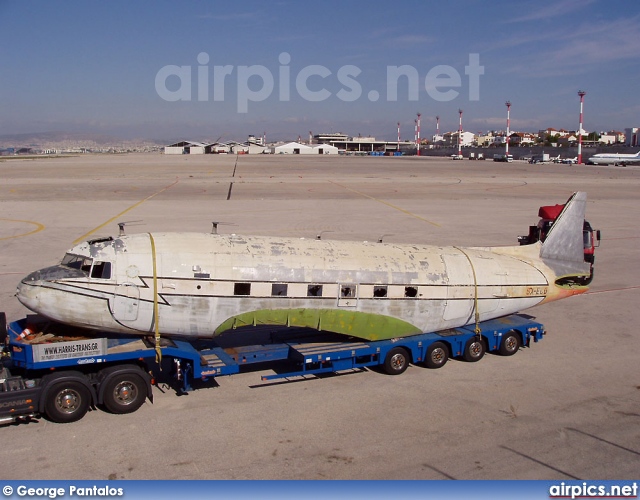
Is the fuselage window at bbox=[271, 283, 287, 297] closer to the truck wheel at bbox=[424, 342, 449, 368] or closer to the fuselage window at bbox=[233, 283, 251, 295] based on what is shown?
the fuselage window at bbox=[233, 283, 251, 295]

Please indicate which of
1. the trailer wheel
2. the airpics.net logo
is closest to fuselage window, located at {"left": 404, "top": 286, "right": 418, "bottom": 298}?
the trailer wheel

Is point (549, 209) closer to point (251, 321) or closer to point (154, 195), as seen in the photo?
point (251, 321)

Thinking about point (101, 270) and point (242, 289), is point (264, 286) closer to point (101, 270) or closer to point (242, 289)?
point (242, 289)

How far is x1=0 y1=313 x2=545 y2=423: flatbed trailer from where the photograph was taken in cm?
1343

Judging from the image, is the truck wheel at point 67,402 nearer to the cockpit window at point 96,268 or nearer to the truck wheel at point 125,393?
the truck wheel at point 125,393

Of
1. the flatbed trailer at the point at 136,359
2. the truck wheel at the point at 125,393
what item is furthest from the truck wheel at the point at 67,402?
the truck wheel at the point at 125,393

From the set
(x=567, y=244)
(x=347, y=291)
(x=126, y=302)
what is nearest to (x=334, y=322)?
(x=347, y=291)

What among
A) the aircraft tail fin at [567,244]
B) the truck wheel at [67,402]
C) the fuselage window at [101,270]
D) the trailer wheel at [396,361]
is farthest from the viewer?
the aircraft tail fin at [567,244]

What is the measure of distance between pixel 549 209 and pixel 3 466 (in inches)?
854

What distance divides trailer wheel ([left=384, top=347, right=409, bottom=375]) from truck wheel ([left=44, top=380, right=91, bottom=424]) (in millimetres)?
7787

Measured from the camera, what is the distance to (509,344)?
18688 millimetres

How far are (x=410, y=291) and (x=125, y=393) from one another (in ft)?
26.1

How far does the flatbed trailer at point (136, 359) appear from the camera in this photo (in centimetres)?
1343

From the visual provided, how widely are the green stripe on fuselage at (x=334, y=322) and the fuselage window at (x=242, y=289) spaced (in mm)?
576
